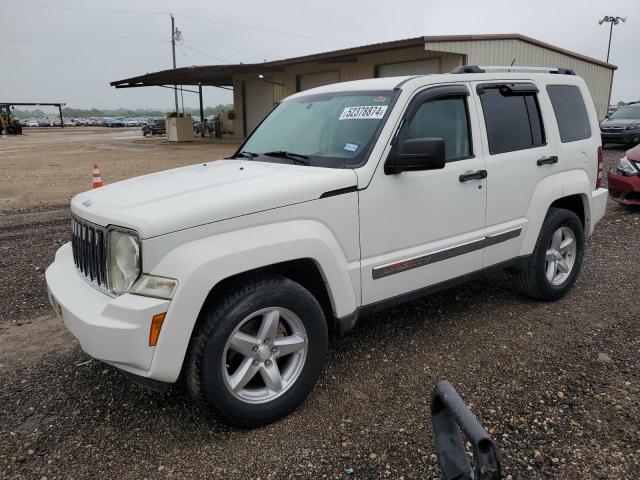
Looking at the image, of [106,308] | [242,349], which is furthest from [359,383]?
[106,308]

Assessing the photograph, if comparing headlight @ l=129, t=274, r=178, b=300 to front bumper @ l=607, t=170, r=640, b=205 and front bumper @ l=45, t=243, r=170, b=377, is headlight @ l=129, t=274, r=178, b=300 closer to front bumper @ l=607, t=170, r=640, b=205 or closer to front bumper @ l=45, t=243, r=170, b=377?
front bumper @ l=45, t=243, r=170, b=377

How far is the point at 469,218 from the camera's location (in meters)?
3.82

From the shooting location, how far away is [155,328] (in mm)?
2486

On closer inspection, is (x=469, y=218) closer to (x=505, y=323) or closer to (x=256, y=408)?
(x=505, y=323)

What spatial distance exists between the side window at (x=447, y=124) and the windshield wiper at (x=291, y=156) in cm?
72

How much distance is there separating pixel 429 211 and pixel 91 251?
2112mm

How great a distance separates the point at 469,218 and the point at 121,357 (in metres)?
2.52

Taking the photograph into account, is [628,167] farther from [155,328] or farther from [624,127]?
[624,127]

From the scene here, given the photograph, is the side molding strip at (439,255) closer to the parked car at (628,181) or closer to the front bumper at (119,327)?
the front bumper at (119,327)

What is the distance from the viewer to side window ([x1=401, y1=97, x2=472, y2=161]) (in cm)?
359

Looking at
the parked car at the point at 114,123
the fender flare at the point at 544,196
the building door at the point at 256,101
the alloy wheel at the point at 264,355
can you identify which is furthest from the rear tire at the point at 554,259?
the parked car at the point at 114,123

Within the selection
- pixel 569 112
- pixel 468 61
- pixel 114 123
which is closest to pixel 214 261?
pixel 569 112

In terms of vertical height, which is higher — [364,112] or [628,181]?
[364,112]

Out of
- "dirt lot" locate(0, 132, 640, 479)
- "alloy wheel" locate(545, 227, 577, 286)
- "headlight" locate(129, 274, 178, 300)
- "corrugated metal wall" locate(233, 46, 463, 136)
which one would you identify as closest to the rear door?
"alloy wheel" locate(545, 227, 577, 286)
